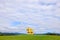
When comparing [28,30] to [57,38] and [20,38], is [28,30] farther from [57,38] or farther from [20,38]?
[57,38]

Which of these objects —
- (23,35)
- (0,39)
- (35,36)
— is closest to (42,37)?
(35,36)

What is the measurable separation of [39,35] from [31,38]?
94.4 inches

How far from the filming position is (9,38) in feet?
88.2

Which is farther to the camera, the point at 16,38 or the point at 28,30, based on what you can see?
the point at 28,30

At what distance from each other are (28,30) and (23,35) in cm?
106

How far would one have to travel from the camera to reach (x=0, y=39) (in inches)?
1056

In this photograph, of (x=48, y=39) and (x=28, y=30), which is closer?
(x=48, y=39)

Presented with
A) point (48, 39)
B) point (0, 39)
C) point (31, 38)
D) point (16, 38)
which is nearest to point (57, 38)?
point (48, 39)

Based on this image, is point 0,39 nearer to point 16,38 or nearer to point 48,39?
point 16,38

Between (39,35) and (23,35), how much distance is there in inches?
93.0

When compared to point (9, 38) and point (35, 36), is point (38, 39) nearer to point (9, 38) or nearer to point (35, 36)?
point (35, 36)

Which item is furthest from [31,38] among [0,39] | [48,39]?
[0,39]

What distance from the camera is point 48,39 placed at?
27.2 metres

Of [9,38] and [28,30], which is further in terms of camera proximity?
[28,30]
